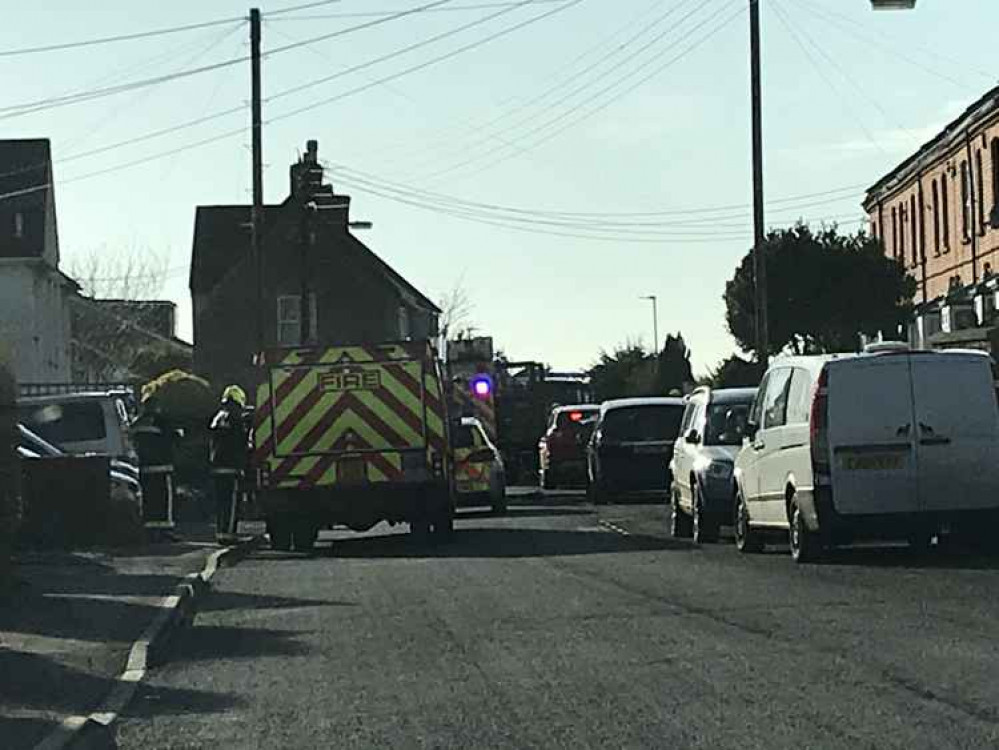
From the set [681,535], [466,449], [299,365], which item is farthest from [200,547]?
[466,449]

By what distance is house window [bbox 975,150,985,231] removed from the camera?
47.9 metres

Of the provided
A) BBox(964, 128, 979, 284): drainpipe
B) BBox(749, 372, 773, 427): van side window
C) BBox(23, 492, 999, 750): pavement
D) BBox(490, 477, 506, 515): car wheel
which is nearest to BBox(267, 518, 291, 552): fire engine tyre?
BBox(23, 492, 999, 750): pavement

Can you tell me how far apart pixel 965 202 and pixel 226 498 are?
3001 centimetres

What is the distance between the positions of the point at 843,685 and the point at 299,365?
47.1 feet

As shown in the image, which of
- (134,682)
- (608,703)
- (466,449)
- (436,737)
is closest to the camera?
(436,737)

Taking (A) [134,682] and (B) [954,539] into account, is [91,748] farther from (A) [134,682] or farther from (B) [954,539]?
(B) [954,539]

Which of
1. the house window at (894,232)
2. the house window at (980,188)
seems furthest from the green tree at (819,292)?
the house window at (894,232)

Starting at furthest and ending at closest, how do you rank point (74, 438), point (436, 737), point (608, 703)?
point (74, 438), point (608, 703), point (436, 737)

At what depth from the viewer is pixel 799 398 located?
18.3 m

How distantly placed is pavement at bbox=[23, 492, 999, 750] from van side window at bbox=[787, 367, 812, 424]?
1.31 metres

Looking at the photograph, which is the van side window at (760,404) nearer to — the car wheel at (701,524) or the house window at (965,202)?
the car wheel at (701,524)

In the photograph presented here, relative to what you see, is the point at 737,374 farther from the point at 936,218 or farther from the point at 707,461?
the point at 707,461

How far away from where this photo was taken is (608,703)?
9.90 meters

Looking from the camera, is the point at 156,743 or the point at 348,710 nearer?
the point at 156,743
